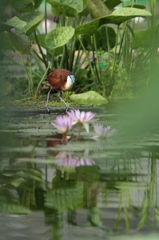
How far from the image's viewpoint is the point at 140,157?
2650 mm

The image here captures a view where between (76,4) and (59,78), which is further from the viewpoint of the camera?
(59,78)

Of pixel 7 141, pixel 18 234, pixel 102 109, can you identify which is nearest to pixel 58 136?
pixel 7 141

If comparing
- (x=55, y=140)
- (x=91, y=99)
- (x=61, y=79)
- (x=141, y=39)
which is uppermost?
(x=141, y=39)

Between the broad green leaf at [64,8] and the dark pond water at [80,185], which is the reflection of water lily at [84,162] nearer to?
the dark pond water at [80,185]

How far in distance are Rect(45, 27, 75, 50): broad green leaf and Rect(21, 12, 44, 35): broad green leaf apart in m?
0.13

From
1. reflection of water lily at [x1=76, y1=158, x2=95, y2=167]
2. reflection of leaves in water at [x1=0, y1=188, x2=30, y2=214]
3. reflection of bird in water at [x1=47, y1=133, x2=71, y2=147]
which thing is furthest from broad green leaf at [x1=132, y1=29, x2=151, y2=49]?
reflection of leaves in water at [x1=0, y1=188, x2=30, y2=214]

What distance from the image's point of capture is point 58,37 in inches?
166

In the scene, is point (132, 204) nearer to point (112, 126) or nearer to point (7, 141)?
point (7, 141)

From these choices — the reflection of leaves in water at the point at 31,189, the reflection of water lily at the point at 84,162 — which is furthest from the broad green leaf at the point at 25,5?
the reflection of leaves in water at the point at 31,189

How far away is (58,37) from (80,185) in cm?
220

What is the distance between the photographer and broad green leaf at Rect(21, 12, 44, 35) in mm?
4258

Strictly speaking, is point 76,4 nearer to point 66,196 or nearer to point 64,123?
point 64,123

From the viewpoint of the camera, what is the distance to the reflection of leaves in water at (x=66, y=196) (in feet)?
5.97

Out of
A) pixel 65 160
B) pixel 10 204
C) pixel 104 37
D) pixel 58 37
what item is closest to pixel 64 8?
pixel 58 37
